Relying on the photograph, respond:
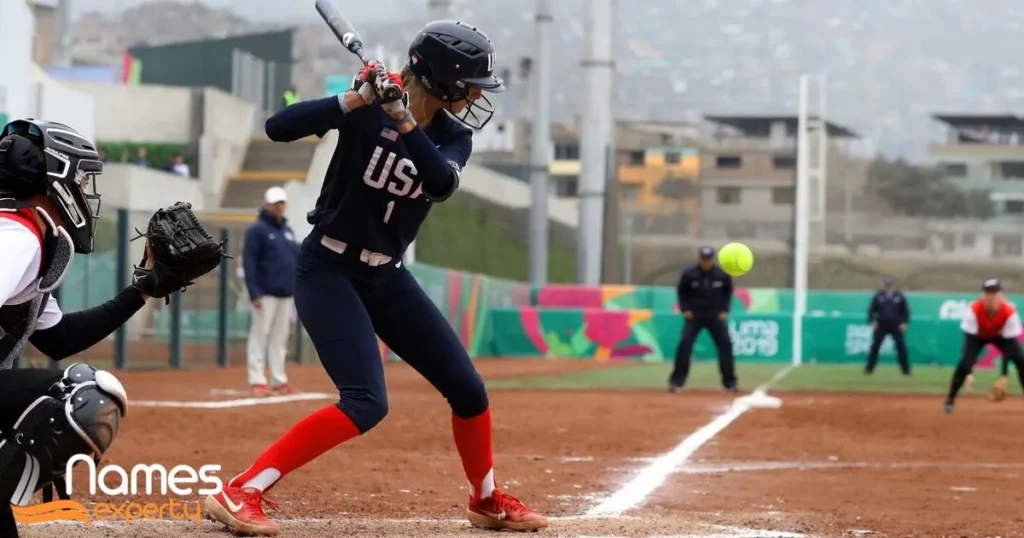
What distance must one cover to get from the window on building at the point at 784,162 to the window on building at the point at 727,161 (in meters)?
1.21

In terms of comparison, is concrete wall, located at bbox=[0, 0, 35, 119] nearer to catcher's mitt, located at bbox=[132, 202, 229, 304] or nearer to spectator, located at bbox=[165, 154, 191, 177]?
catcher's mitt, located at bbox=[132, 202, 229, 304]

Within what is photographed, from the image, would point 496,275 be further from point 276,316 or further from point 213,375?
point 276,316

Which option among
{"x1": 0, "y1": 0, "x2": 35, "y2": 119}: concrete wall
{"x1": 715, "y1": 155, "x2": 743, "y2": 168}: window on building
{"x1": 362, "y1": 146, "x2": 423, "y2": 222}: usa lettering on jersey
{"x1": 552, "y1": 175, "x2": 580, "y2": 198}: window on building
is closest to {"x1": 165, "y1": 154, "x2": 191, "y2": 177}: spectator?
{"x1": 0, "y1": 0, "x2": 35, "y2": 119}: concrete wall

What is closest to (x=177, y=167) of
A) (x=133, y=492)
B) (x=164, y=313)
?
(x=164, y=313)

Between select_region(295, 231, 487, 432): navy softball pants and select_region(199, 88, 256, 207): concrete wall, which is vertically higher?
select_region(199, 88, 256, 207): concrete wall

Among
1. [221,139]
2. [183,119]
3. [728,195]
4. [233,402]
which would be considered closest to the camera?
[233,402]

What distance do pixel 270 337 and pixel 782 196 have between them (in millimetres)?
32001

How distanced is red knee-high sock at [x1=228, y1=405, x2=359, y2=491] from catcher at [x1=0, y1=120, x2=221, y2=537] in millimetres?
1095

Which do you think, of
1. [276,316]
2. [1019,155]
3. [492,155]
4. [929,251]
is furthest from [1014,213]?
[276,316]

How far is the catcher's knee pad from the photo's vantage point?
4730 millimetres

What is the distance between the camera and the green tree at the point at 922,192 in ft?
169

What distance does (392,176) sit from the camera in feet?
19.7

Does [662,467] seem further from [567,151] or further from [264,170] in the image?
[567,151]

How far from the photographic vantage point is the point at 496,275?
150 feet
